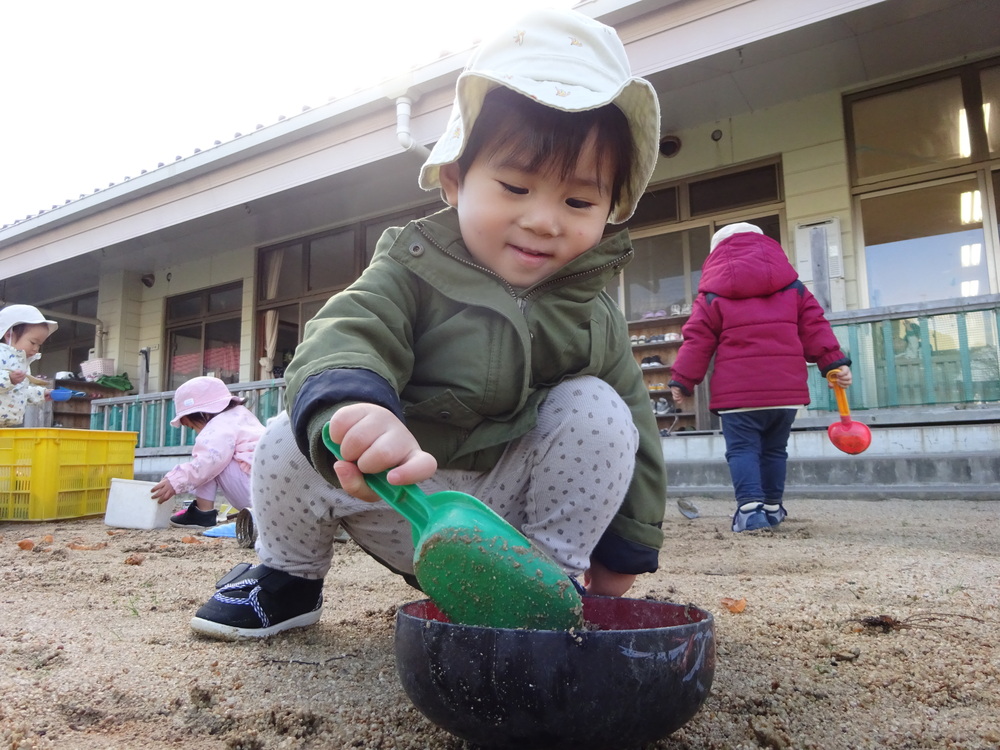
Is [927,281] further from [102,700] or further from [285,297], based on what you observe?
[285,297]

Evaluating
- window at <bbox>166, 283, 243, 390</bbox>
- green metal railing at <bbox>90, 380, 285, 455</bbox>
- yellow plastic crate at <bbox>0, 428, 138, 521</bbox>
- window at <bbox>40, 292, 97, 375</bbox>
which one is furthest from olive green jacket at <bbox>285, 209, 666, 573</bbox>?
window at <bbox>40, 292, 97, 375</bbox>

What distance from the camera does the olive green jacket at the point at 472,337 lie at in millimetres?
1179

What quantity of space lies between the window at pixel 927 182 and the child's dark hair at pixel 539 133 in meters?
4.42

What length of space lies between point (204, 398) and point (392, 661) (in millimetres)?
2891

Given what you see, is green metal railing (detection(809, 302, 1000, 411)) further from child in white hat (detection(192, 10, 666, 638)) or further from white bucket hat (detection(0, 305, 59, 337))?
white bucket hat (detection(0, 305, 59, 337))

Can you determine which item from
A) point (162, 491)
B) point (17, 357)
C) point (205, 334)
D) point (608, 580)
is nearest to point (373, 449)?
point (608, 580)

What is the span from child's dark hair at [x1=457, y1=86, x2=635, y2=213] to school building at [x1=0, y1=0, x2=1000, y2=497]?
323cm

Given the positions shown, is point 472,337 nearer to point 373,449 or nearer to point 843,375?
point 373,449

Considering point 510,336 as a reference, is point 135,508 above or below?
below

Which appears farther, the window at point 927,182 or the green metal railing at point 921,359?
the window at point 927,182

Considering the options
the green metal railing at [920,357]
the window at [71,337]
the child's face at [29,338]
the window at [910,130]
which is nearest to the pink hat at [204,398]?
the child's face at [29,338]

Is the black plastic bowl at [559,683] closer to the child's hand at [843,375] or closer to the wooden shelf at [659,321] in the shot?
the child's hand at [843,375]

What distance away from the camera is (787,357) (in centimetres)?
311

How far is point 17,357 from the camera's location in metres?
4.66
